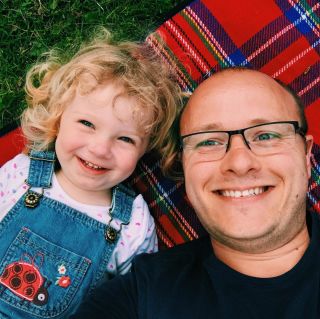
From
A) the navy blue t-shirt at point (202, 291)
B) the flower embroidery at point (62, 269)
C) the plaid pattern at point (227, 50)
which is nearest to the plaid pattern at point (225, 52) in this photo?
the plaid pattern at point (227, 50)

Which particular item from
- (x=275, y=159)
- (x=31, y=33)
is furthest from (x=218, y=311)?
(x=31, y=33)

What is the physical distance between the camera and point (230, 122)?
252 centimetres

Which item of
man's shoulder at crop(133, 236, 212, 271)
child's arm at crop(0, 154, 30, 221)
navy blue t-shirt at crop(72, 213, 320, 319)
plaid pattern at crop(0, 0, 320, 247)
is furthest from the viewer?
plaid pattern at crop(0, 0, 320, 247)

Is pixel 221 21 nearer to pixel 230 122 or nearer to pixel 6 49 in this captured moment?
pixel 230 122

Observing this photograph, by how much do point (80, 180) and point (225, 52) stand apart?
4.27 feet

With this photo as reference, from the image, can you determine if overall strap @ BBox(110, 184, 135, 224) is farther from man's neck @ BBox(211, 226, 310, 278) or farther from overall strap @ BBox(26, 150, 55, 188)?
man's neck @ BBox(211, 226, 310, 278)

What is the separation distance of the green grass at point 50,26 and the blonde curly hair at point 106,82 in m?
0.27

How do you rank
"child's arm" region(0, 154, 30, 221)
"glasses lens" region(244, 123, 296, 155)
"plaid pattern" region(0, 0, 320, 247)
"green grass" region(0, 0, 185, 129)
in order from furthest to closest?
1. "green grass" region(0, 0, 185, 129)
2. "plaid pattern" region(0, 0, 320, 247)
3. "child's arm" region(0, 154, 30, 221)
4. "glasses lens" region(244, 123, 296, 155)

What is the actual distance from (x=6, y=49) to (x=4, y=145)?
74 centimetres

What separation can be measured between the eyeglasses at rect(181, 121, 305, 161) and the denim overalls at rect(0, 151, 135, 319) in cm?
81

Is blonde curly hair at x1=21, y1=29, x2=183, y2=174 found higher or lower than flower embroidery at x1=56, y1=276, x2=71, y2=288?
higher

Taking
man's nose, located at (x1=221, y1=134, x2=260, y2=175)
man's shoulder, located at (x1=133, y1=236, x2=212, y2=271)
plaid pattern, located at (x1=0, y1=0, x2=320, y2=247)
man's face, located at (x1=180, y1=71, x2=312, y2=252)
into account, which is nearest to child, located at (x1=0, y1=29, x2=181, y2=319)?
plaid pattern, located at (x1=0, y1=0, x2=320, y2=247)

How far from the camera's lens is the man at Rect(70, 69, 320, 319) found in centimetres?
241

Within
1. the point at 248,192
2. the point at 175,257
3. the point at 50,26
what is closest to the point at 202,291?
the point at 175,257
